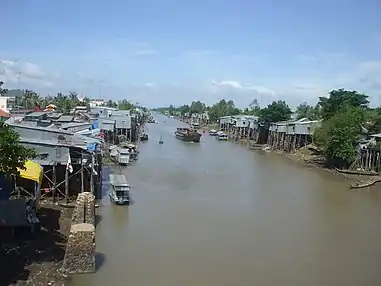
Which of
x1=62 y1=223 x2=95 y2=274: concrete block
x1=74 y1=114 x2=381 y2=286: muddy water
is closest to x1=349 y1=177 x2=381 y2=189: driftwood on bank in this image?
x1=74 y1=114 x2=381 y2=286: muddy water

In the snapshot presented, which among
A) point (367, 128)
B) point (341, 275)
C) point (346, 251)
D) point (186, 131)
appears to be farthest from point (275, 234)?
point (186, 131)

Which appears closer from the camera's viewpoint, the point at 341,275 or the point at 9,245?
the point at 9,245

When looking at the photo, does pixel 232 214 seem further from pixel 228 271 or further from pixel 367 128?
pixel 367 128

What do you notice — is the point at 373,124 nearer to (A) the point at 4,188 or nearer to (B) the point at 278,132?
(B) the point at 278,132

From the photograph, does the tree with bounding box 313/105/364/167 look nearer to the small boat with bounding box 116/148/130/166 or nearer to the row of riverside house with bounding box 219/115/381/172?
the row of riverside house with bounding box 219/115/381/172

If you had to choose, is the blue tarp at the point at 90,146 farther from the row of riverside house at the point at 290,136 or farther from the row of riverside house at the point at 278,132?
the row of riverside house at the point at 278,132

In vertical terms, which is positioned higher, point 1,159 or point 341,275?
point 1,159
